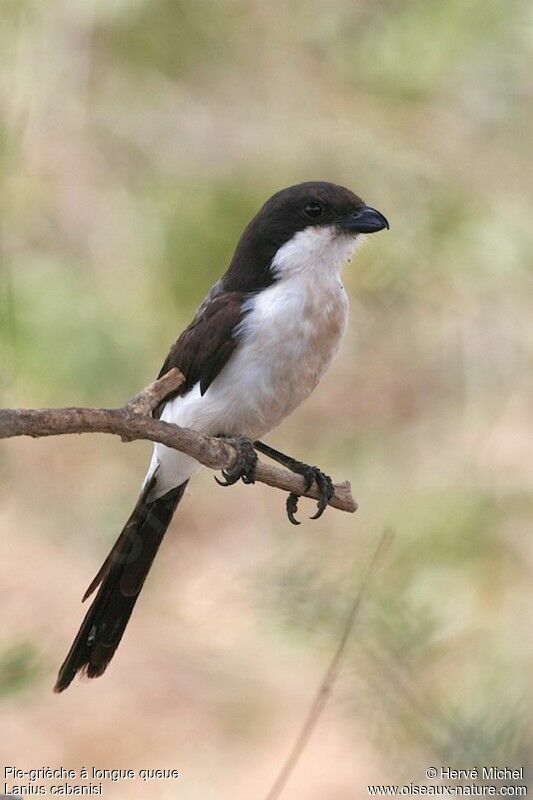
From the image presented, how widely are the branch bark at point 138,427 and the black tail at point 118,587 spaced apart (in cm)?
53

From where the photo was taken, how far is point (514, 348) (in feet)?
21.2

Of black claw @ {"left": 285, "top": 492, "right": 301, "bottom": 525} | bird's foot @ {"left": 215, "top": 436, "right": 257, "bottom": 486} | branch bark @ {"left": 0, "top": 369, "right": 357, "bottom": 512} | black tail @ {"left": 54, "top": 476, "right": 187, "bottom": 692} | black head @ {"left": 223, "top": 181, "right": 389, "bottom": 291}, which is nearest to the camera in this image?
branch bark @ {"left": 0, "top": 369, "right": 357, "bottom": 512}

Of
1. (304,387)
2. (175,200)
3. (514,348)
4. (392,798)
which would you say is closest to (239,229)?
(175,200)

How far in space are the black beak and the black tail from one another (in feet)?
2.96

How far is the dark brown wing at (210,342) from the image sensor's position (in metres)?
3.39

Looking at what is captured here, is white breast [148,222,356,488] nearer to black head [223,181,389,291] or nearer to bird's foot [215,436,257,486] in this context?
black head [223,181,389,291]

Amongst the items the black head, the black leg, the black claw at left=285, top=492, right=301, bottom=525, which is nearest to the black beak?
the black head

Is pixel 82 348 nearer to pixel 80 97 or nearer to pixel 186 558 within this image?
pixel 80 97

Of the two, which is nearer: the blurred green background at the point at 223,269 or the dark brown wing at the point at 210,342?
the dark brown wing at the point at 210,342

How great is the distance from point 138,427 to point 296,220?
1245 millimetres

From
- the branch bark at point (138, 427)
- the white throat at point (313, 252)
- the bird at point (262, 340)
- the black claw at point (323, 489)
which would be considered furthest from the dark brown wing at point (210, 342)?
the black claw at point (323, 489)

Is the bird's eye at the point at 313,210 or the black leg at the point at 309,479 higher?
the bird's eye at the point at 313,210

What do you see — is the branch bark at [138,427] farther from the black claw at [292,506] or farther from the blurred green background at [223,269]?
the blurred green background at [223,269]

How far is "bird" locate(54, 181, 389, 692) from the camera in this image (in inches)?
132
